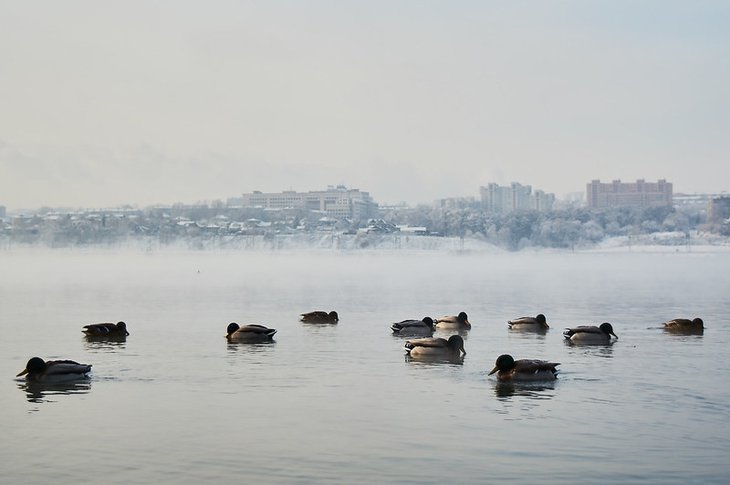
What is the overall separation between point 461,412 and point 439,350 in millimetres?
7370

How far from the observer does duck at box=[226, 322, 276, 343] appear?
31.9 metres

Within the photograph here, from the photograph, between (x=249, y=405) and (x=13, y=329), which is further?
(x=13, y=329)

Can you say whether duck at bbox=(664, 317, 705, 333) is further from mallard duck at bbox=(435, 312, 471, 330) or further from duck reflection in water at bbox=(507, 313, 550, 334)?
mallard duck at bbox=(435, 312, 471, 330)

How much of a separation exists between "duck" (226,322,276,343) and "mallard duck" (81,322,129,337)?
352cm

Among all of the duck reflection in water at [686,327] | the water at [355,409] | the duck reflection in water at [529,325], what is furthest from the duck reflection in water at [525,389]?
the duck reflection in water at [686,327]

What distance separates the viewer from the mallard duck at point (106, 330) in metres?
33.4

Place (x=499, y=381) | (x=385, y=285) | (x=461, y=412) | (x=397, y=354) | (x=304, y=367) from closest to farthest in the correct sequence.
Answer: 1. (x=461, y=412)
2. (x=499, y=381)
3. (x=304, y=367)
4. (x=397, y=354)
5. (x=385, y=285)

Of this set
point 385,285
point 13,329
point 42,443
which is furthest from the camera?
point 385,285

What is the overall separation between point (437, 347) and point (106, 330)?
1094 cm

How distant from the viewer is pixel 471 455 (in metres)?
16.6

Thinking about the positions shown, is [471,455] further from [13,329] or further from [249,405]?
[13,329]

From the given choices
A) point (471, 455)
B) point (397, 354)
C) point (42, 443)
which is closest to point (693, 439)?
point (471, 455)

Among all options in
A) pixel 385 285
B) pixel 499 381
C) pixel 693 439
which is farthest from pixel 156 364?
pixel 385 285

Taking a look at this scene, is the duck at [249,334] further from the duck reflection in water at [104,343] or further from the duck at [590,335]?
the duck at [590,335]
